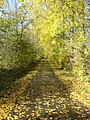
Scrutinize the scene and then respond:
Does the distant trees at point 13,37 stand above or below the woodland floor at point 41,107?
above

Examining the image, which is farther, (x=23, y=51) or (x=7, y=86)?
(x=23, y=51)

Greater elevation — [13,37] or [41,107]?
[13,37]

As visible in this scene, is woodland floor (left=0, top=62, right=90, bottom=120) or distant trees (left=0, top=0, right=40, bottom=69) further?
distant trees (left=0, top=0, right=40, bottom=69)

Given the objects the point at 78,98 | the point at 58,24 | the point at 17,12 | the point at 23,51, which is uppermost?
the point at 17,12

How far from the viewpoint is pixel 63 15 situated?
1898cm

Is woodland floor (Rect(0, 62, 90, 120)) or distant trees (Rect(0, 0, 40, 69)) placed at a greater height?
distant trees (Rect(0, 0, 40, 69))

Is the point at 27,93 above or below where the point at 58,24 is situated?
below

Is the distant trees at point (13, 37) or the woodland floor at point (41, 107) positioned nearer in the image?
the woodland floor at point (41, 107)

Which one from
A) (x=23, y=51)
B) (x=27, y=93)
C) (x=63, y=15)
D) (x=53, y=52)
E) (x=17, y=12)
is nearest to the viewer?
(x=27, y=93)

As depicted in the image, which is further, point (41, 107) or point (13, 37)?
point (13, 37)

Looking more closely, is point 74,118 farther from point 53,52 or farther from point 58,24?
point 53,52

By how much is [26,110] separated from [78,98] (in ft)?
12.7

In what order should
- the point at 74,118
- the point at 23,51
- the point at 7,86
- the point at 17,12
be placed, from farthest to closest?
the point at 17,12, the point at 23,51, the point at 7,86, the point at 74,118

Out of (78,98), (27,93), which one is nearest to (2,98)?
(27,93)
